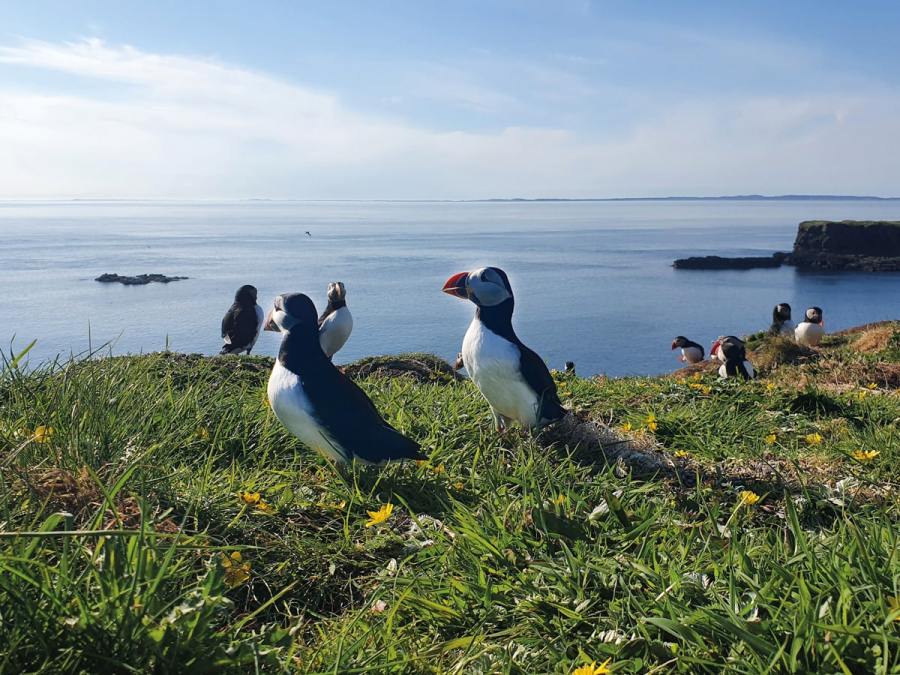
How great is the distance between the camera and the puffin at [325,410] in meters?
4.08

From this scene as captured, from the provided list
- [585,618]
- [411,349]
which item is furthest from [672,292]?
[585,618]

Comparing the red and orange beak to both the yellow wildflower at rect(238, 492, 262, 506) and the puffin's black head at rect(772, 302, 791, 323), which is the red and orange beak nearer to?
the yellow wildflower at rect(238, 492, 262, 506)

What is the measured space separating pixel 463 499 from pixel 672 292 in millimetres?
52620

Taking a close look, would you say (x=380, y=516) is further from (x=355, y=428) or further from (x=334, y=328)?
(x=334, y=328)

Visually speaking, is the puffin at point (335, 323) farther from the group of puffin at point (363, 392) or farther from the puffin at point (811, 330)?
the puffin at point (811, 330)

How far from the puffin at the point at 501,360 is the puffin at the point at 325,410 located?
1.10m

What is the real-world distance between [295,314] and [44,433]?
1.51 m

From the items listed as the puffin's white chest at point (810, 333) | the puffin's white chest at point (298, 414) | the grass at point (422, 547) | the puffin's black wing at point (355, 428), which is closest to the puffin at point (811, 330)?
the puffin's white chest at point (810, 333)

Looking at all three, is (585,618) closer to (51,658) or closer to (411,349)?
(51,658)

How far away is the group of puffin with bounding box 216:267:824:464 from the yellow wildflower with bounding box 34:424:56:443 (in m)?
1.17

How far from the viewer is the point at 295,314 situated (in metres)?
4.41

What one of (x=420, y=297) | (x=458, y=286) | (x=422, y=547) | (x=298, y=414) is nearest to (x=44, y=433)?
(x=298, y=414)

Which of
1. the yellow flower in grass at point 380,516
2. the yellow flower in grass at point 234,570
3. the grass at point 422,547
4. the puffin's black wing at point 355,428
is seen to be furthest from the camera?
the puffin's black wing at point 355,428

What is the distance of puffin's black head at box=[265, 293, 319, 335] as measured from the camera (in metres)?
4.38
